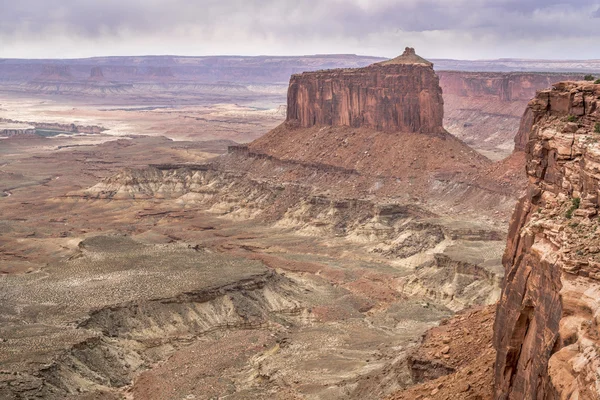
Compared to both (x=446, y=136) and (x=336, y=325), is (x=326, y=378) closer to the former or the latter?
(x=336, y=325)

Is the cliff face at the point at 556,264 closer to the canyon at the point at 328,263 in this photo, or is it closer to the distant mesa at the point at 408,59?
the canyon at the point at 328,263

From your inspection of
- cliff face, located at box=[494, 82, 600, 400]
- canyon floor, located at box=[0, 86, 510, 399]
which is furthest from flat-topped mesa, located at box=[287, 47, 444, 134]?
cliff face, located at box=[494, 82, 600, 400]

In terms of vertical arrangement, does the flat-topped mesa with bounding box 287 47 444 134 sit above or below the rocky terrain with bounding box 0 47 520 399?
above

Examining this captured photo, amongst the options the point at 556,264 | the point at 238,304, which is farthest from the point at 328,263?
the point at 556,264

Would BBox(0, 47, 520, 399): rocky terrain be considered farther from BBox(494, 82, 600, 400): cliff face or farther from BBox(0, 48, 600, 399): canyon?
BBox(494, 82, 600, 400): cliff face

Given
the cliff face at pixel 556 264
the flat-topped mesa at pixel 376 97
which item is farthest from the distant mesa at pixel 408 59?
the cliff face at pixel 556 264

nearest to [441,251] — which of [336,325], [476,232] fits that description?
[476,232]
